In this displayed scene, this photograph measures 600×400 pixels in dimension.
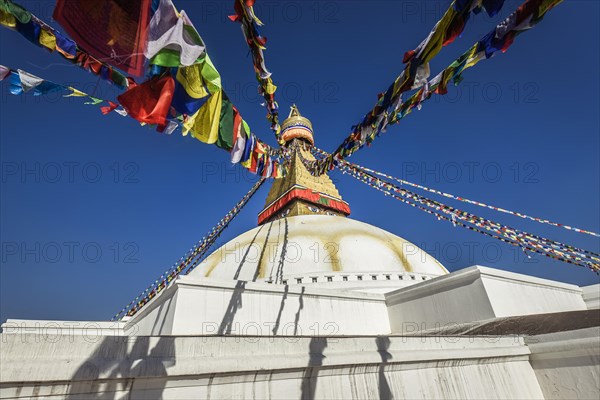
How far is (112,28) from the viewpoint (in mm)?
2113

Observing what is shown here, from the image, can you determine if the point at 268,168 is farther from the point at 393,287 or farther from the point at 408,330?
the point at 393,287

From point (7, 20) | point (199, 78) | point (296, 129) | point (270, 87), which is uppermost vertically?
point (296, 129)

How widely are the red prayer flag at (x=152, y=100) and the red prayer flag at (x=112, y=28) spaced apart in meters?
0.32

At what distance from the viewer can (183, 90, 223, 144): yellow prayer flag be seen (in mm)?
3016

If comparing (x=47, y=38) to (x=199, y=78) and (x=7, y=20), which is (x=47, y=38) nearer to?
(x=7, y=20)

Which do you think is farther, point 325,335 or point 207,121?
point 325,335

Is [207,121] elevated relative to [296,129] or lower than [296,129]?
lower

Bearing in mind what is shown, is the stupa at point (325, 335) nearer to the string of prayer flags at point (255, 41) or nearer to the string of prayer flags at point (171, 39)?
the string of prayer flags at point (171, 39)

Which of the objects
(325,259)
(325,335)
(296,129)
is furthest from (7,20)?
(296,129)

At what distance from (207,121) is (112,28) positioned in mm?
1126

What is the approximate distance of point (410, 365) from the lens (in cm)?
311

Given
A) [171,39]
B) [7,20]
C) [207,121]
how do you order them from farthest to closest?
[207,121]
[7,20]
[171,39]

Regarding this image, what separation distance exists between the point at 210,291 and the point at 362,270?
504cm

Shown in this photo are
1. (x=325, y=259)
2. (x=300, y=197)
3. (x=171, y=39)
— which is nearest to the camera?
(x=171, y=39)
